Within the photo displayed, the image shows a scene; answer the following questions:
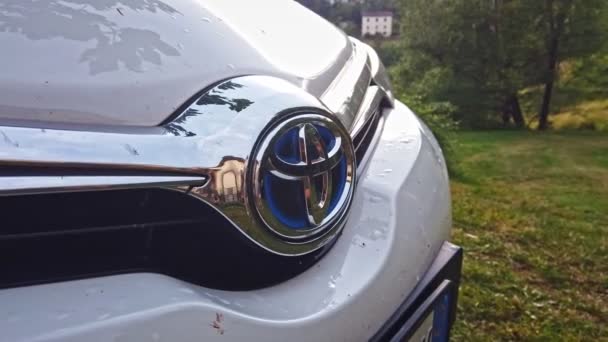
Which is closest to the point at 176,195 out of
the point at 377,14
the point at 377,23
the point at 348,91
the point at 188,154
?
the point at 188,154

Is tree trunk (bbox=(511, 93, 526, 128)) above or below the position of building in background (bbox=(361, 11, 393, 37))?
below

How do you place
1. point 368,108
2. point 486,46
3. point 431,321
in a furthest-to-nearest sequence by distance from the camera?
point 486,46 → point 368,108 → point 431,321

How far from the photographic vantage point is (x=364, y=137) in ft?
3.96

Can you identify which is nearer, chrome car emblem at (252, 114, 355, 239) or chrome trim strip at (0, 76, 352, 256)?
chrome trim strip at (0, 76, 352, 256)

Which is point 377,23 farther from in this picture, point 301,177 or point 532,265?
point 301,177

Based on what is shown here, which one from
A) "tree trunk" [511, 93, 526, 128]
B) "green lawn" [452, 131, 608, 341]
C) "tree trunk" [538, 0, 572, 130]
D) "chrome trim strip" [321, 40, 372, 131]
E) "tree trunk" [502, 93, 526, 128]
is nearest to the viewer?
"chrome trim strip" [321, 40, 372, 131]

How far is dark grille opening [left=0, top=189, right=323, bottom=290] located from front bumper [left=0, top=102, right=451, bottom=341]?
0.07ft

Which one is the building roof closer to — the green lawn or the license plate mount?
the green lawn

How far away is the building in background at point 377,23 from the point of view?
18.4m

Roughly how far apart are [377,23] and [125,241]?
21298 millimetres

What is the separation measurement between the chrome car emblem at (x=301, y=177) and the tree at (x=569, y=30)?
20.2 meters

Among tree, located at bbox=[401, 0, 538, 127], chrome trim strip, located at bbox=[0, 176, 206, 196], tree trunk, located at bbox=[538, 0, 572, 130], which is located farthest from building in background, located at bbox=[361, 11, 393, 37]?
chrome trim strip, located at bbox=[0, 176, 206, 196]

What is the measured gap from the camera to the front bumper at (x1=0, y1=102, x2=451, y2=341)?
24.7 inches

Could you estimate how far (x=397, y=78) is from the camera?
22.5m
